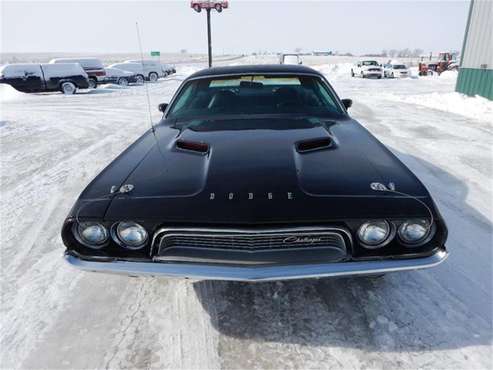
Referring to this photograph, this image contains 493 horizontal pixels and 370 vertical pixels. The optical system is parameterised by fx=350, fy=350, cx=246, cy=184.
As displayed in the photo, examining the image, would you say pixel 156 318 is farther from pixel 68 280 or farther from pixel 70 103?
pixel 70 103

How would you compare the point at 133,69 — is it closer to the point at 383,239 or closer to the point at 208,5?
the point at 208,5

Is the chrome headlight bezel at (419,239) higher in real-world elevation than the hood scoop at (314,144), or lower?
lower

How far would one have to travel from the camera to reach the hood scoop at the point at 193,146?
2.43 metres

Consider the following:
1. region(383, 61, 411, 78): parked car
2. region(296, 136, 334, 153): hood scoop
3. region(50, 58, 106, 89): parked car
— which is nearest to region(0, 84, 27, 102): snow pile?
region(50, 58, 106, 89): parked car

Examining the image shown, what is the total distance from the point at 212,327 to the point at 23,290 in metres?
1.45

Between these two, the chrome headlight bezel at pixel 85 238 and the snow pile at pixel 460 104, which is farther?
the snow pile at pixel 460 104

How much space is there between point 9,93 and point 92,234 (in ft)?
54.3

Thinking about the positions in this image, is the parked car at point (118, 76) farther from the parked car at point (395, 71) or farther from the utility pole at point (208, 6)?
the parked car at point (395, 71)

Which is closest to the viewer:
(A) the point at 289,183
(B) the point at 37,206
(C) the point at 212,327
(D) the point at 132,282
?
(A) the point at 289,183

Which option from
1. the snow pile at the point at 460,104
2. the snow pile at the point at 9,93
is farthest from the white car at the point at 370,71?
the snow pile at the point at 9,93

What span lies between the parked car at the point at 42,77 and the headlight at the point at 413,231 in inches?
701

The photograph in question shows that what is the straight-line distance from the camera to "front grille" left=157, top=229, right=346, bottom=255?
1.79 m

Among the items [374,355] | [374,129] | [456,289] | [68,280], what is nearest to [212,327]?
[374,355]

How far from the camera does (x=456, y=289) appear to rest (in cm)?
239
